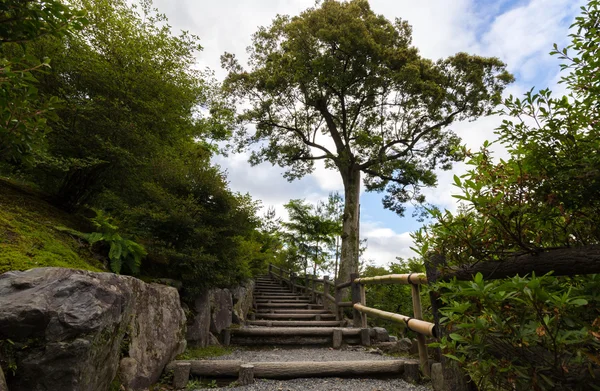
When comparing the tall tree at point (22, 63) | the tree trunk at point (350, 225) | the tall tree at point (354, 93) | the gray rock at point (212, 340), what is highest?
the tall tree at point (354, 93)

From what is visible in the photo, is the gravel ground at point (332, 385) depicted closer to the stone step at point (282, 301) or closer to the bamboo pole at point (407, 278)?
the bamboo pole at point (407, 278)

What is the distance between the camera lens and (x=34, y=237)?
10.3ft

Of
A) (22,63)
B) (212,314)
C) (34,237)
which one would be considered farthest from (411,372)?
(22,63)

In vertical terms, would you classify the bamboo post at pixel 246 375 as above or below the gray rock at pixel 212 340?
below

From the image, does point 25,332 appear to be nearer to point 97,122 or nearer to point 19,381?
point 19,381

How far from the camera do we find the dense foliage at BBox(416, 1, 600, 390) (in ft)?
3.41

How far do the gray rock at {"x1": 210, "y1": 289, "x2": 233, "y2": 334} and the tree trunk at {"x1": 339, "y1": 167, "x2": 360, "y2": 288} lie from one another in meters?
4.88

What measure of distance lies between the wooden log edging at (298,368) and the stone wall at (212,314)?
1.27 metres

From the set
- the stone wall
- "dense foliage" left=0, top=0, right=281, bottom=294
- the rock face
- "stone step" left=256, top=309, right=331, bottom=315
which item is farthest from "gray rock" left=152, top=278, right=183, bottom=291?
"stone step" left=256, top=309, right=331, bottom=315

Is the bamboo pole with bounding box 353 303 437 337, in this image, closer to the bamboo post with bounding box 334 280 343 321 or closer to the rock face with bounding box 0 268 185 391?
the rock face with bounding box 0 268 185 391

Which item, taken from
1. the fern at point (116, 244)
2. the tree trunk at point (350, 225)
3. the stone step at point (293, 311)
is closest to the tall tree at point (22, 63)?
the fern at point (116, 244)

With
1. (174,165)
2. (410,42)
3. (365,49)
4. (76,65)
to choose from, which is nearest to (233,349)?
(174,165)

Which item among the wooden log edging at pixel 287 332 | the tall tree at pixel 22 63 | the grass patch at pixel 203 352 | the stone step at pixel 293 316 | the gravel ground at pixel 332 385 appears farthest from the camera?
the stone step at pixel 293 316

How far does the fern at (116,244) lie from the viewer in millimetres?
3506
